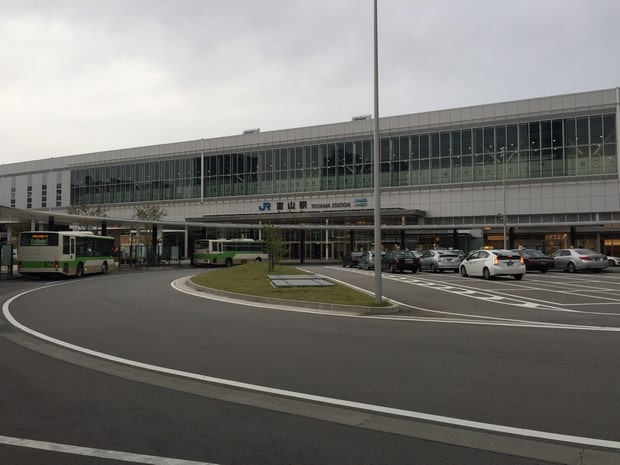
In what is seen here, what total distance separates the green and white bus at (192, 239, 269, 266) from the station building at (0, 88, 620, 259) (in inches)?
142

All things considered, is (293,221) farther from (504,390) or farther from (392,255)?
(504,390)

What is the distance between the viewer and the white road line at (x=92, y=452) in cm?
402

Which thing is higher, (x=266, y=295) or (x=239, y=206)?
(x=239, y=206)

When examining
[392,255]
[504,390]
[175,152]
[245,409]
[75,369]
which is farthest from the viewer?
[175,152]

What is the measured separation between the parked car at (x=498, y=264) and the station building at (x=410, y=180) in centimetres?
2523

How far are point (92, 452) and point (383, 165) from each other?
6037 centimetres

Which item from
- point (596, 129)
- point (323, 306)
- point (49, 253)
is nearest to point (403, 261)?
point (323, 306)

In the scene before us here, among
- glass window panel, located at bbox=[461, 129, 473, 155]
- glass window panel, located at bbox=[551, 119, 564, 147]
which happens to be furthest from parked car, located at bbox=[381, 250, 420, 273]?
glass window panel, located at bbox=[551, 119, 564, 147]

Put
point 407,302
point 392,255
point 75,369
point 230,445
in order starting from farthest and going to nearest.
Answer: point 392,255 < point 407,302 < point 75,369 < point 230,445

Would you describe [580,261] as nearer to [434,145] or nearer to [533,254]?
[533,254]

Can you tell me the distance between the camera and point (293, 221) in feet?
218

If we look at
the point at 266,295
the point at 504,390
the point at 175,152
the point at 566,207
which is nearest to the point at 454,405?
the point at 504,390

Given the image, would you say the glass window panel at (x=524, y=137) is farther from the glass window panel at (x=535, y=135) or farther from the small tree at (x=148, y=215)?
the small tree at (x=148, y=215)

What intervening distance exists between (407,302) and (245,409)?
11277mm
